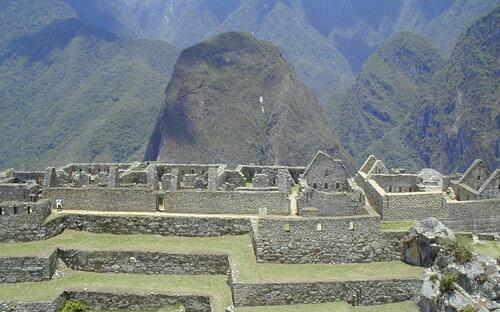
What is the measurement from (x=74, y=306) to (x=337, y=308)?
974 centimetres

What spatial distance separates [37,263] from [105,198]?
5477mm

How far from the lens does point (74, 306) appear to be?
24.3m

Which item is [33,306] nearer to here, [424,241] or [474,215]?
[424,241]

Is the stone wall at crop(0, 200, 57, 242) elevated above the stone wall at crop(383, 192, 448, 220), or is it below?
below

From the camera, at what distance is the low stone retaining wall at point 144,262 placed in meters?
26.2

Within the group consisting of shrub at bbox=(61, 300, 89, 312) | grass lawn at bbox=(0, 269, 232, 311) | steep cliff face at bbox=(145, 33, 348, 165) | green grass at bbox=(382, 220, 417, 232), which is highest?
steep cliff face at bbox=(145, 33, 348, 165)

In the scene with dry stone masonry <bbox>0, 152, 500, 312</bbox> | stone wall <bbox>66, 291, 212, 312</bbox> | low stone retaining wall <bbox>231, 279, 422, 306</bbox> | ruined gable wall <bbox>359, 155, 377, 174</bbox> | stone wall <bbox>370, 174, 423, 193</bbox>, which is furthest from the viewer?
ruined gable wall <bbox>359, 155, 377, 174</bbox>

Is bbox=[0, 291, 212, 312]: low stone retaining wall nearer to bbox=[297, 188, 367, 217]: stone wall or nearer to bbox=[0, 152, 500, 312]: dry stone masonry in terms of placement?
bbox=[0, 152, 500, 312]: dry stone masonry

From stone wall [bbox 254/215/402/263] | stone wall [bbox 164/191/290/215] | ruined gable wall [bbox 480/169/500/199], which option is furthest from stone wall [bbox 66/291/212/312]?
ruined gable wall [bbox 480/169/500/199]

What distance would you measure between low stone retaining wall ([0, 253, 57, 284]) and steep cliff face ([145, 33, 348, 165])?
120 m

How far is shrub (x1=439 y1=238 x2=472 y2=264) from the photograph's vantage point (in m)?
23.4

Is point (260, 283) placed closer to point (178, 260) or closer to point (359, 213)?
point (178, 260)

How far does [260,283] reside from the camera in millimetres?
23750

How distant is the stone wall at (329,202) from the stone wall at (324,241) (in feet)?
11.7
